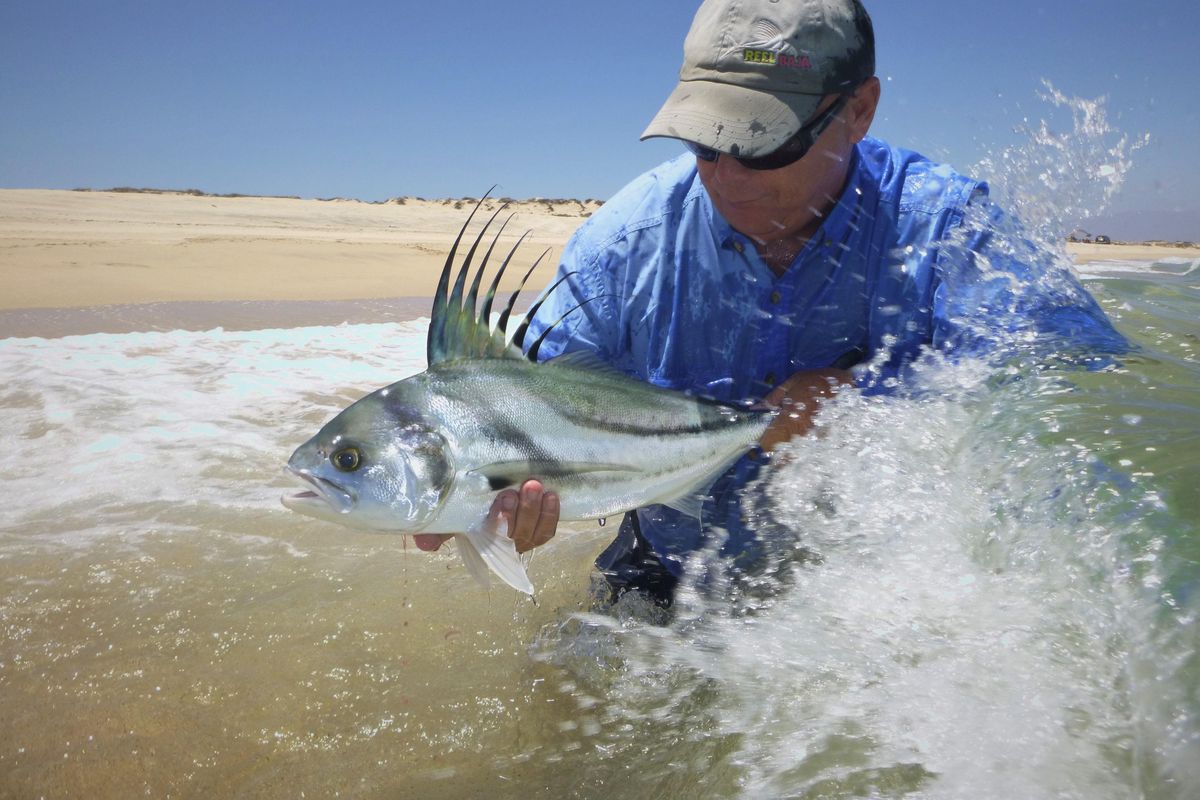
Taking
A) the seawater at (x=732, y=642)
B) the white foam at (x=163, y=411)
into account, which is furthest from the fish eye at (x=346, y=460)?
the white foam at (x=163, y=411)

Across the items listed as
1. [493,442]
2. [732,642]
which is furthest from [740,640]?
[493,442]

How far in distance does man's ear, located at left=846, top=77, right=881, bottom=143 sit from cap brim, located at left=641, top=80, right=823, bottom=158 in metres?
0.18

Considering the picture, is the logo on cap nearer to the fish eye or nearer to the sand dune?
the fish eye

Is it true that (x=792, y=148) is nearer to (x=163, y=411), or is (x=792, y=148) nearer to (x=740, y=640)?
(x=740, y=640)

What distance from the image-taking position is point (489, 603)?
9.60ft

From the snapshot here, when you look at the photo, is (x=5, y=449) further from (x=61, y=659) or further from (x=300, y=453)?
(x=300, y=453)

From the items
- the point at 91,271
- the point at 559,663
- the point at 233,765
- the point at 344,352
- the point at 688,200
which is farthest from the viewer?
the point at 91,271

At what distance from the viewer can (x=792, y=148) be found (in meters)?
2.36

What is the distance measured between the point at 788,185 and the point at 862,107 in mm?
340

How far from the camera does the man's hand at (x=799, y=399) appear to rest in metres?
2.48

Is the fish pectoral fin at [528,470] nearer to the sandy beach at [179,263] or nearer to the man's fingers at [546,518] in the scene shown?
the man's fingers at [546,518]

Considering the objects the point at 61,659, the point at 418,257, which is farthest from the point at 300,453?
the point at 418,257

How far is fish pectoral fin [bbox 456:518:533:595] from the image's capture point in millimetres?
1970

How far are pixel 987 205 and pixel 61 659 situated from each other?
313 cm
